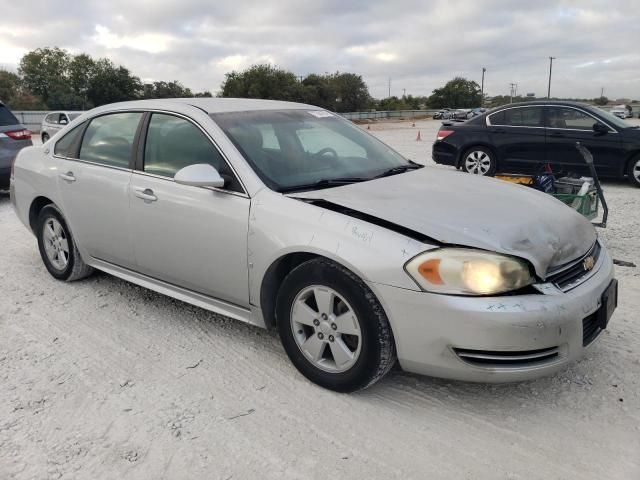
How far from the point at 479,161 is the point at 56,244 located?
780 cm

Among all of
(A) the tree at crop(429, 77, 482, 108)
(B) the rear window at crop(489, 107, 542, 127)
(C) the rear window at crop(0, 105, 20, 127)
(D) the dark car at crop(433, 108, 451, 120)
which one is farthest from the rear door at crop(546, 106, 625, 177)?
(A) the tree at crop(429, 77, 482, 108)

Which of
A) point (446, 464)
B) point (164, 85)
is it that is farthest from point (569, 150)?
point (164, 85)

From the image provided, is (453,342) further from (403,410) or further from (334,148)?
(334,148)

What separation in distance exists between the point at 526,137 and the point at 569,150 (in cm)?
75

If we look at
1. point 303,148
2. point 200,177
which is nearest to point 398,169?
point 303,148

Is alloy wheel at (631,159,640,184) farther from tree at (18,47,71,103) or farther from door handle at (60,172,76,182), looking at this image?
tree at (18,47,71,103)

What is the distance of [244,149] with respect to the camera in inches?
130

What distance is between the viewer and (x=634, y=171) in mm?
9266

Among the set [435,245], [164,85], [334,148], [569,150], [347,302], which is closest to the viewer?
[435,245]

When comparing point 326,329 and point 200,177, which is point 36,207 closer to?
point 200,177

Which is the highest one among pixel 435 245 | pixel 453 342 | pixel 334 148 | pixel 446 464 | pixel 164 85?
pixel 164 85

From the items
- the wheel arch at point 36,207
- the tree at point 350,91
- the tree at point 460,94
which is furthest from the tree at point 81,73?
the wheel arch at point 36,207

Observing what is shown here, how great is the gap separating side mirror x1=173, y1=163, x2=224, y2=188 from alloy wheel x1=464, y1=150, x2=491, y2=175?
7.86 metres

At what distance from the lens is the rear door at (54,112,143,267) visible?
384 centimetres
